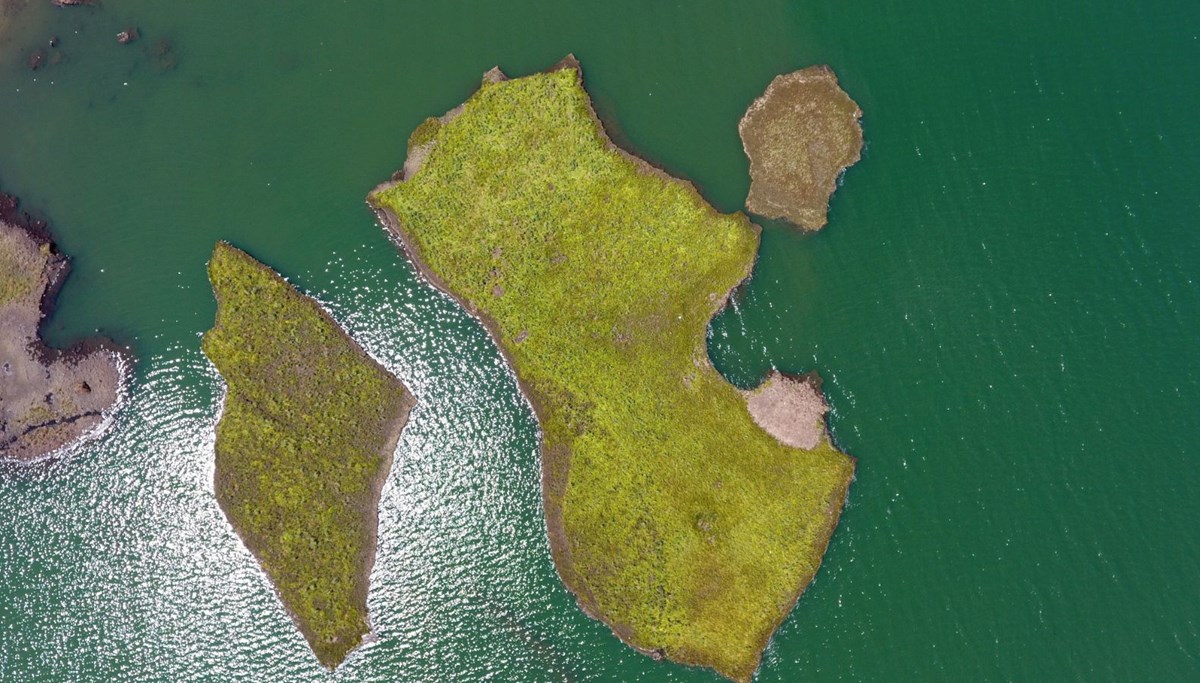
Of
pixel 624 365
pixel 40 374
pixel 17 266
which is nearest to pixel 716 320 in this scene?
pixel 624 365

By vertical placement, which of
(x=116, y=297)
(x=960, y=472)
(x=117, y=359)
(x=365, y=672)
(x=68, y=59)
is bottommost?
(x=365, y=672)

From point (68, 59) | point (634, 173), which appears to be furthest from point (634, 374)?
point (68, 59)

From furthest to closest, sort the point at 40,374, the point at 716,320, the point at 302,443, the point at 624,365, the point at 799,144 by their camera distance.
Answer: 1. the point at 799,144
2. the point at 716,320
3. the point at 40,374
4. the point at 624,365
5. the point at 302,443

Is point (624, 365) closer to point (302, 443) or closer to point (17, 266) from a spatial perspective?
point (302, 443)

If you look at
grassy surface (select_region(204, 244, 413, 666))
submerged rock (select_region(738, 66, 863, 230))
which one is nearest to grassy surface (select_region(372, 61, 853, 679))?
submerged rock (select_region(738, 66, 863, 230))

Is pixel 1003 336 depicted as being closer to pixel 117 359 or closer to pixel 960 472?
pixel 960 472

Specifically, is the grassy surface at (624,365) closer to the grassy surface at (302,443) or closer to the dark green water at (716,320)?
the dark green water at (716,320)

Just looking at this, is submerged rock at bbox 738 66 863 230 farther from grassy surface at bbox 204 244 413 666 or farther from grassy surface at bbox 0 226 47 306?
grassy surface at bbox 0 226 47 306
